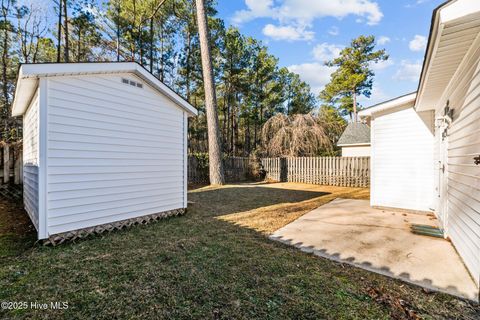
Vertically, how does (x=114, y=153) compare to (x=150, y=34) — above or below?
below

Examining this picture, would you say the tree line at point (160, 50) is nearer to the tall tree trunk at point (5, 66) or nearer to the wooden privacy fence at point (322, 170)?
the tall tree trunk at point (5, 66)

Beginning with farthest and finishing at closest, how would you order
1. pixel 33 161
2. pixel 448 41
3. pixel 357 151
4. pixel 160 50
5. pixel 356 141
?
pixel 357 151, pixel 356 141, pixel 160 50, pixel 33 161, pixel 448 41

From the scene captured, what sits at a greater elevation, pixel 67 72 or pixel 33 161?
pixel 67 72

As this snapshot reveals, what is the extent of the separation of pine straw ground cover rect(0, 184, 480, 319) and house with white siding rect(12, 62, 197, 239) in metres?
0.59

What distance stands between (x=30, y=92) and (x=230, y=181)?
950 centimetres

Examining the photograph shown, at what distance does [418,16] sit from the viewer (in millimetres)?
6883

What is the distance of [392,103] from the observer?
17.2 ft

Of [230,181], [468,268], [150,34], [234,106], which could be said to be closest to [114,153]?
[468,268]

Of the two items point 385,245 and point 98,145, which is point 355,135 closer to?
point 385,245

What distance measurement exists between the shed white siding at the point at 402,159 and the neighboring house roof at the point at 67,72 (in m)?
5.21

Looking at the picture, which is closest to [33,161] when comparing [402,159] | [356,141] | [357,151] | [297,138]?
[402,159]

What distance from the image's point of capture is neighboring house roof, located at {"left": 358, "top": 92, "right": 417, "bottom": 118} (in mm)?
5000

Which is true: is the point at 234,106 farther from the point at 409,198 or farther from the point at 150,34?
the point at 409,198

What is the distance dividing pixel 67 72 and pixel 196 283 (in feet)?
12.2
